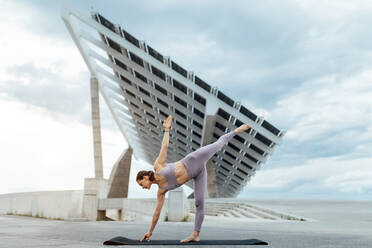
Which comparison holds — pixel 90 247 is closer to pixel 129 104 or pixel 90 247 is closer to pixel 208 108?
pixel 208 108

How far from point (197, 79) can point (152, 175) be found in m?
19.6

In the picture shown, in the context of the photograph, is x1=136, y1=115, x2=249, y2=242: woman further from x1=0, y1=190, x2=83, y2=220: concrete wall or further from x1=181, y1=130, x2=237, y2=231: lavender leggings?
x1=0, y1=190, x2=83, y2=220: concrete wall

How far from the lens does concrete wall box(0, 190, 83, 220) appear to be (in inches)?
873

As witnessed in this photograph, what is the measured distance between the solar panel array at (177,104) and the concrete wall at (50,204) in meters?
9.74

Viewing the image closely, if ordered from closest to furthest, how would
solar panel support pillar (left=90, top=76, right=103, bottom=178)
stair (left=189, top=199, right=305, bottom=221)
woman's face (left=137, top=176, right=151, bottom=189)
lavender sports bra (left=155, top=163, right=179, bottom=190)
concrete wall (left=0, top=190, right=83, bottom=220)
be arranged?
woman's face (left=137, top=176, right=151, bottom=189) < lavender sports bra (left=155, top=163, right=179, bottom=190) < stair (left=189, top=199, right=305, bottom=221) < concrete wall (left=0, top=190, right=83, bottom=220) < solar panel support pillar (left=90, top=76, right=103, bottom=178)

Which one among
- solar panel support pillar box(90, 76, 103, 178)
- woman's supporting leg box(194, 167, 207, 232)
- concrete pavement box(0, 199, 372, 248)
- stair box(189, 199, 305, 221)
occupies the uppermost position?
solar panel support pillar box(90, 76, 103, 178)

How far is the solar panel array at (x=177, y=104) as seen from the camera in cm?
2397

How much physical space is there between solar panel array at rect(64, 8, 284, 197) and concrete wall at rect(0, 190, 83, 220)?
384 inches

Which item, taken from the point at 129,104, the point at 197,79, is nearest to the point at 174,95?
the point at 197,79

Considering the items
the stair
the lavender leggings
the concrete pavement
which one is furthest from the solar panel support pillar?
the lavender leggings

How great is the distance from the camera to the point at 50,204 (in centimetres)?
2267

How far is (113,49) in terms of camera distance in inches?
1024

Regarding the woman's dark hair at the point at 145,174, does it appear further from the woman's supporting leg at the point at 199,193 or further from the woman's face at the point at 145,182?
the woman's supporting leg at the point at 199,193

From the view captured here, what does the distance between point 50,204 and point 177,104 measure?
40.0ft
